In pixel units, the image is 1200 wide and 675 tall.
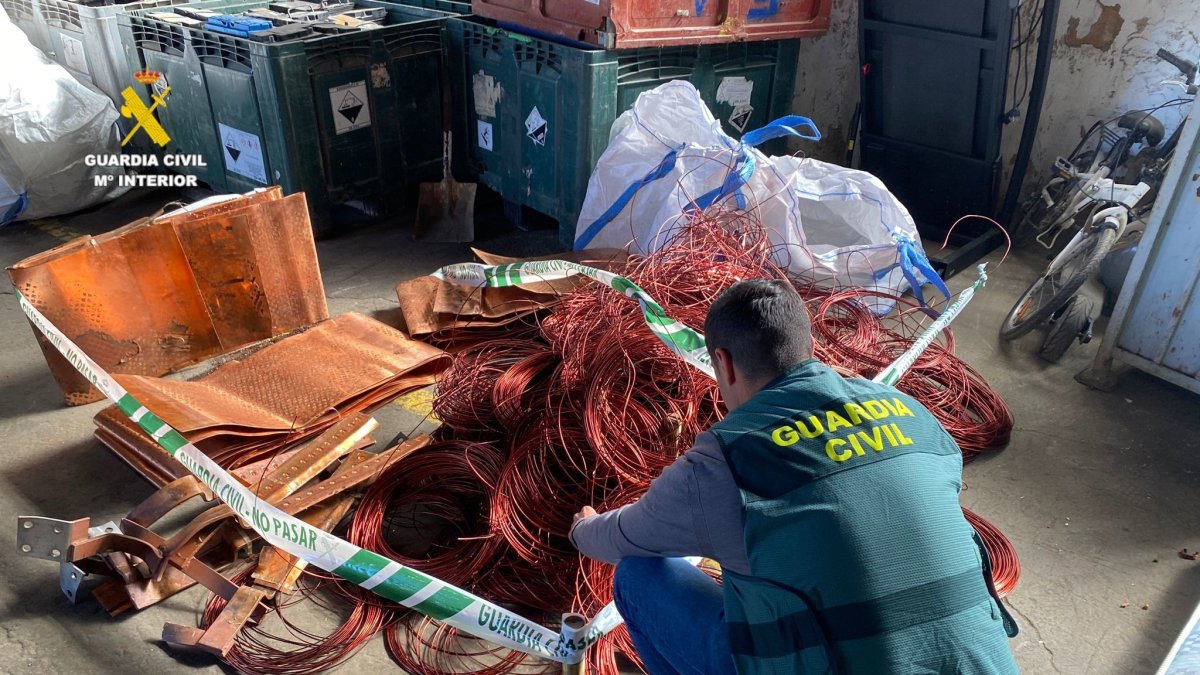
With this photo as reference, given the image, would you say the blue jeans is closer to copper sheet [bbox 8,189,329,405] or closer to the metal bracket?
the metal bracket

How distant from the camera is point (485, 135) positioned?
16.2 ft

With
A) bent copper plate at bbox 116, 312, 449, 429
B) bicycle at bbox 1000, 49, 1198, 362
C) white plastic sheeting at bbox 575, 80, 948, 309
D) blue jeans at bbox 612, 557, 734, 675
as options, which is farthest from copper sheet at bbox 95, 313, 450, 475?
bicycle at bbox 1000, 49, 1198, 362

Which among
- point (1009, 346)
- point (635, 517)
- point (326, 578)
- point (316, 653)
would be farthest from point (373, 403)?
point (1009, 346)

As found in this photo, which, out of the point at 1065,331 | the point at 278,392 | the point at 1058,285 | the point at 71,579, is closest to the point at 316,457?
the point at 278,392

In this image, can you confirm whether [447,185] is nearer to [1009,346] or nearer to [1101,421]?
[1009,346]

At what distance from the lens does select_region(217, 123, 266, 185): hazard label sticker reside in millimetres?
4676

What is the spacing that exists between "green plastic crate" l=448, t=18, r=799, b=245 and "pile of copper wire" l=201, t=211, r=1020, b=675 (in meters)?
1.10

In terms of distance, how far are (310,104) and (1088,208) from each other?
14.7ft

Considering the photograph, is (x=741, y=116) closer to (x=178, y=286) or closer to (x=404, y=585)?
(x=178, y=286)

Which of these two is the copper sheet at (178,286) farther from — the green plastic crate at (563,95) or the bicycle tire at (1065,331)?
the bicycle tire at (1065,331)

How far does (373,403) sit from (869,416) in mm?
2306

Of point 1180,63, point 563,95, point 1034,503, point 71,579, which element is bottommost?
point 1034,503

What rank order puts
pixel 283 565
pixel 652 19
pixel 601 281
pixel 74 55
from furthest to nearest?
pixel 74 55
pixel 652 19
pixel 601 281
pixel 283 565

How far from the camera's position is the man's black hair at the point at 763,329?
1591mm
